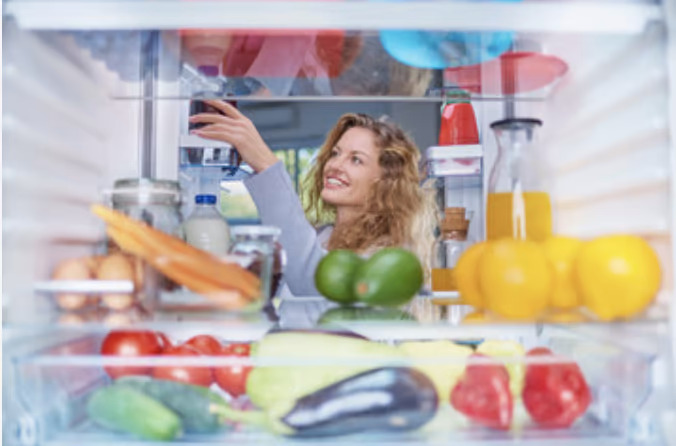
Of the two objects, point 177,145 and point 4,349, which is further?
point 177,145

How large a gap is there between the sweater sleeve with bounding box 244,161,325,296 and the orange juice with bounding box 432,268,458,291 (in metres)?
0.31

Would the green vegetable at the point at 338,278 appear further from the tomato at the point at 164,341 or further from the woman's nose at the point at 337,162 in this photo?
the woman's nose at the point at 337,162

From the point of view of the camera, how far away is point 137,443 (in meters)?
0.85

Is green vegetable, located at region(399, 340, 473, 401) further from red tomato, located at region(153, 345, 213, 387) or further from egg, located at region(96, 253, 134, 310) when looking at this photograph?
egg, located at region(96, 253, 134, 310)

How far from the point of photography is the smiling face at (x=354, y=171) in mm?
2615

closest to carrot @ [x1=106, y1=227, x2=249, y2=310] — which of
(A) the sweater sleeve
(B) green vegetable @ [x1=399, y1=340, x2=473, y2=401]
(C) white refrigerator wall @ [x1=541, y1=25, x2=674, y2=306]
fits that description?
(B) green vegetable @ [x1=399, y1=340, x2=473, y2=401]

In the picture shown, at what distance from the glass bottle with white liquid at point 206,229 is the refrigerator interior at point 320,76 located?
0.14m

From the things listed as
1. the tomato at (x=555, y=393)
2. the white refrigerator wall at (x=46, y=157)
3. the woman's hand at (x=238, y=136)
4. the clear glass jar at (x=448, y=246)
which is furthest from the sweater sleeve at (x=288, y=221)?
the tomato at (x=555, y=393)

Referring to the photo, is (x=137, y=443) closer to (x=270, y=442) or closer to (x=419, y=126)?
(x=270, y=442)

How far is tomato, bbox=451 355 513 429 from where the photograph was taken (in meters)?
0.89

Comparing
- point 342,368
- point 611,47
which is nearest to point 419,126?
point 611,47

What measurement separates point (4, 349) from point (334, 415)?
429 millimetres

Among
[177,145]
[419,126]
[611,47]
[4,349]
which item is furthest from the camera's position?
[419,126]

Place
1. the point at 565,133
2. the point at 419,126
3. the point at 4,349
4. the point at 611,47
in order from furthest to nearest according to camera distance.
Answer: the point at 419,126 → the point at 565,133 → the point at 611,47 → the point at 4,349
